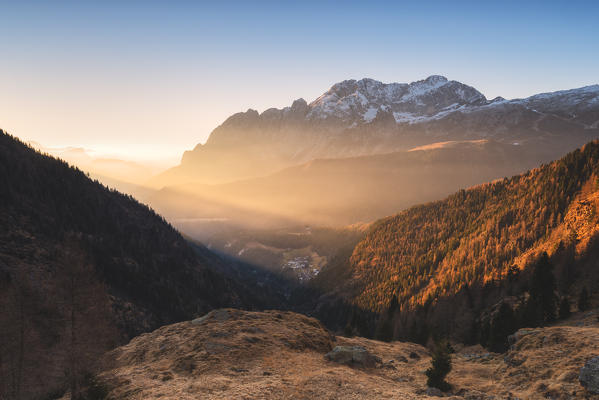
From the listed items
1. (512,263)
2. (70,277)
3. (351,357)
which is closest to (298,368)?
(351,357)

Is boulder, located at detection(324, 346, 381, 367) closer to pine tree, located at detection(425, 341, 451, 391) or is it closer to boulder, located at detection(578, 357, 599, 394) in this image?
pine tree, located at detection(425, 341, 451, 391)

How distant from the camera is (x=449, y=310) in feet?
383

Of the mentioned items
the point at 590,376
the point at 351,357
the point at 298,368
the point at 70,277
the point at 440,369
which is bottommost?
the point at 351,357

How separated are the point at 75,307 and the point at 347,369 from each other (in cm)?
2946

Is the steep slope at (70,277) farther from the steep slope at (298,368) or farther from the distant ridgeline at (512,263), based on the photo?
the distant ridgeline at (512,263)

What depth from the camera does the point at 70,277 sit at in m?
31.8

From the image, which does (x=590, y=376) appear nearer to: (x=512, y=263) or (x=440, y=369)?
(x=440, y=369)

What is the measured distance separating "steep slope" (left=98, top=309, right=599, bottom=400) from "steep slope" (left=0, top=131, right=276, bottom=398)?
8487 millimetres

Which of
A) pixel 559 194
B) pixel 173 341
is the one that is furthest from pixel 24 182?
pixel 559 194

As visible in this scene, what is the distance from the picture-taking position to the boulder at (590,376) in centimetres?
1892

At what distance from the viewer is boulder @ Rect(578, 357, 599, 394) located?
62.1 feet

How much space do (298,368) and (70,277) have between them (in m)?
25.6

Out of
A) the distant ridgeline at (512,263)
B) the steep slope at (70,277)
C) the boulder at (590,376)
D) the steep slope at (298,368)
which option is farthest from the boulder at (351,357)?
the distant ridgeline at (512,263)

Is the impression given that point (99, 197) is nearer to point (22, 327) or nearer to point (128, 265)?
point (128, 265)
